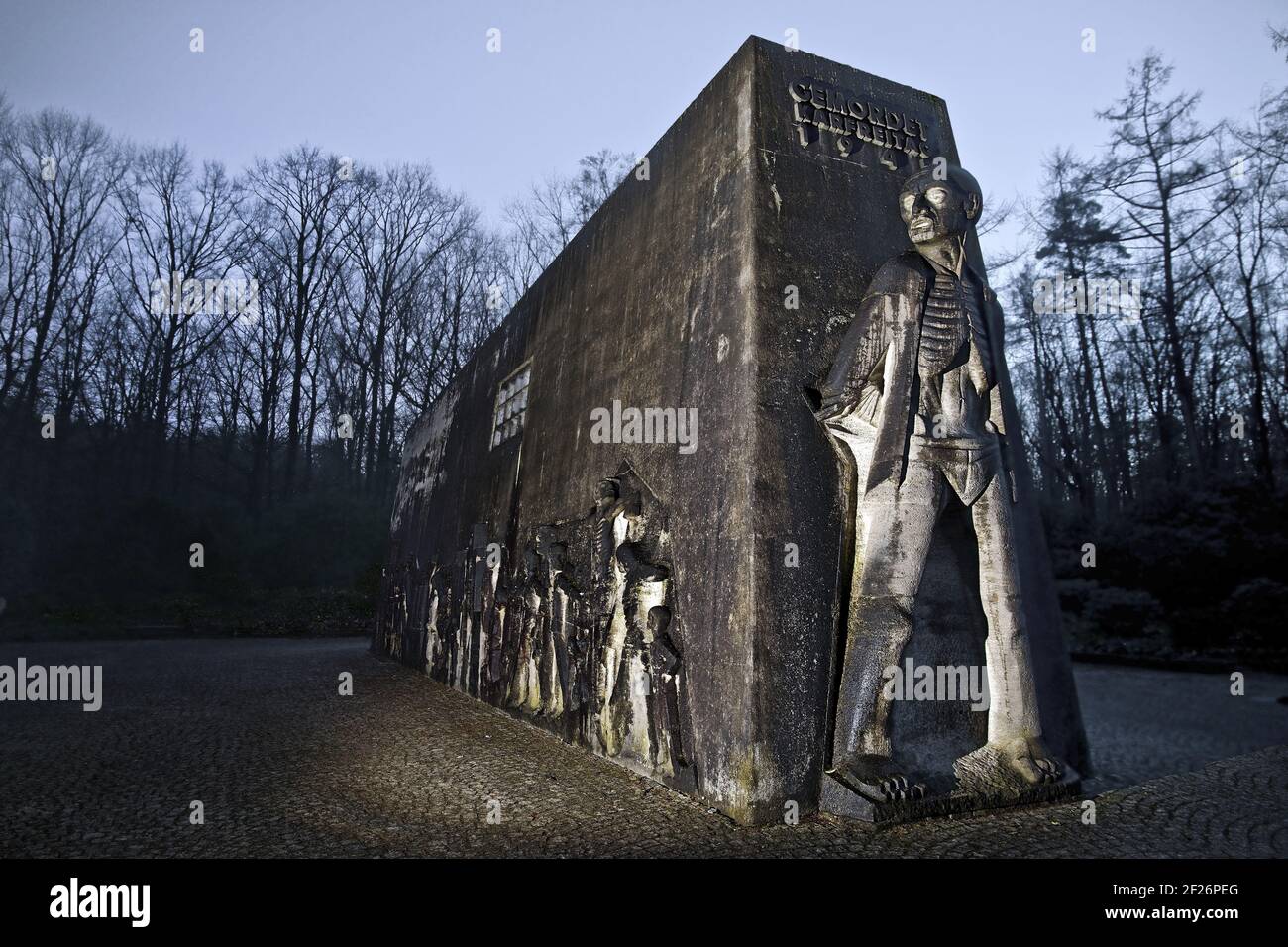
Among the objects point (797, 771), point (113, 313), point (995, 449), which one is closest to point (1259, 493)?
point (995, 449)

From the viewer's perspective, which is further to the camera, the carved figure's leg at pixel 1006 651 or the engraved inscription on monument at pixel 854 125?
the engraved inscription on monument at pixel 854 125

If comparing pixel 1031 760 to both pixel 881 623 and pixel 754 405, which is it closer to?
pixel 881 623

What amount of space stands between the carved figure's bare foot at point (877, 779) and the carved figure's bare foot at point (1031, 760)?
461 mm

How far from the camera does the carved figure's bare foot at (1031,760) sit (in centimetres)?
357

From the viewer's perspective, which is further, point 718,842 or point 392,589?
point 392,589

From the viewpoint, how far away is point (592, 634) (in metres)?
5.02

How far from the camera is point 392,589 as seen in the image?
12.0 meters

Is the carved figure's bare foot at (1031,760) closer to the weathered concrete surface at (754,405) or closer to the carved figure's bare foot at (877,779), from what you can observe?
the weathered concrete surface at (754,405)

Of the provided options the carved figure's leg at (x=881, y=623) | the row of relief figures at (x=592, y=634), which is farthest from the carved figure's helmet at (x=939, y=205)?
the row of relief figures at (x=592, y=634)

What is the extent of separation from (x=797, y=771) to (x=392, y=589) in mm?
9567

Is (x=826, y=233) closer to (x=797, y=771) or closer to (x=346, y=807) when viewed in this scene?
(x=797, y=771)

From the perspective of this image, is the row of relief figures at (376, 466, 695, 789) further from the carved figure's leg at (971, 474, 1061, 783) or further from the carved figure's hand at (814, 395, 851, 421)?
the carved figure's leg at (971, 474, 1061, 783)

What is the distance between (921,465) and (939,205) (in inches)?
48.1

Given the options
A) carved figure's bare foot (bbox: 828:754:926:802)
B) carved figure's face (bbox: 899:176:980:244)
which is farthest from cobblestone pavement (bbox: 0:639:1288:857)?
→ carved figure's face (bbox: 899:176:980:244)
